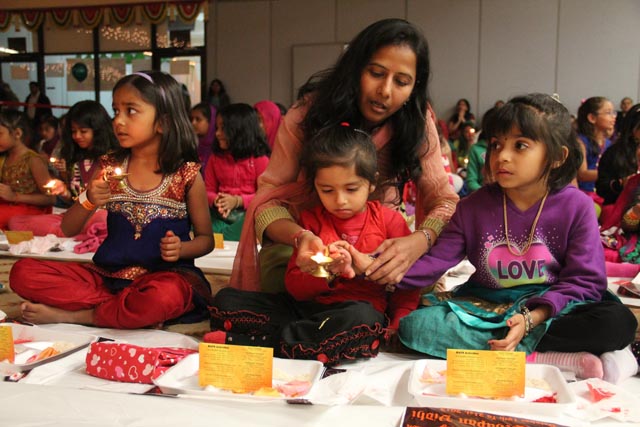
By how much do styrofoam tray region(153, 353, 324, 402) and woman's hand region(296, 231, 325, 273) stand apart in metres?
0.24

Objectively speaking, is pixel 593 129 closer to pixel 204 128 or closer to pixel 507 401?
pixel 204 128

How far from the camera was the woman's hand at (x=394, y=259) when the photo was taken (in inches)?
64.7

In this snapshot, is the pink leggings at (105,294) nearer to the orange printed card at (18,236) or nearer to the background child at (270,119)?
the orange printed card at (18,236)

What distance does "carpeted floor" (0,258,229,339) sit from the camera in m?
1.94

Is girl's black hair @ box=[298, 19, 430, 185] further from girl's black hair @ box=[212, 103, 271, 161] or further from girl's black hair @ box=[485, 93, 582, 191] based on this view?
girl's black hair @ box=[212, 103, 271, 161]

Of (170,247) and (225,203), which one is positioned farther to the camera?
(225,203)

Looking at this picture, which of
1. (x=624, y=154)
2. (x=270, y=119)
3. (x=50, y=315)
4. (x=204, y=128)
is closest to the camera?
(x=50, y=315)

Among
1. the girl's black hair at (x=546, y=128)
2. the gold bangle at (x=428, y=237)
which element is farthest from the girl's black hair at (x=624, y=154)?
the gold bangle at (x=428, y=237)

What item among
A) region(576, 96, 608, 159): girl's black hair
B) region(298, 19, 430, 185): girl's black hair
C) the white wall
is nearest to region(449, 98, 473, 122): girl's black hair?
the white wall

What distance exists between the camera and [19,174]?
3578mm

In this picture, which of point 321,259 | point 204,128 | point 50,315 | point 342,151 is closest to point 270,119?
point 204,128

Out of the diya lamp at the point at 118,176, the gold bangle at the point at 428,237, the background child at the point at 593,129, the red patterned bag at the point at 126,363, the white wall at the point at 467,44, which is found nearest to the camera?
the red patterned bag at the point at 126,363

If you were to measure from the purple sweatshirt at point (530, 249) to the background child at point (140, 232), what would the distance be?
0.74 meters

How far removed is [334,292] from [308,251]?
0.77 feet
